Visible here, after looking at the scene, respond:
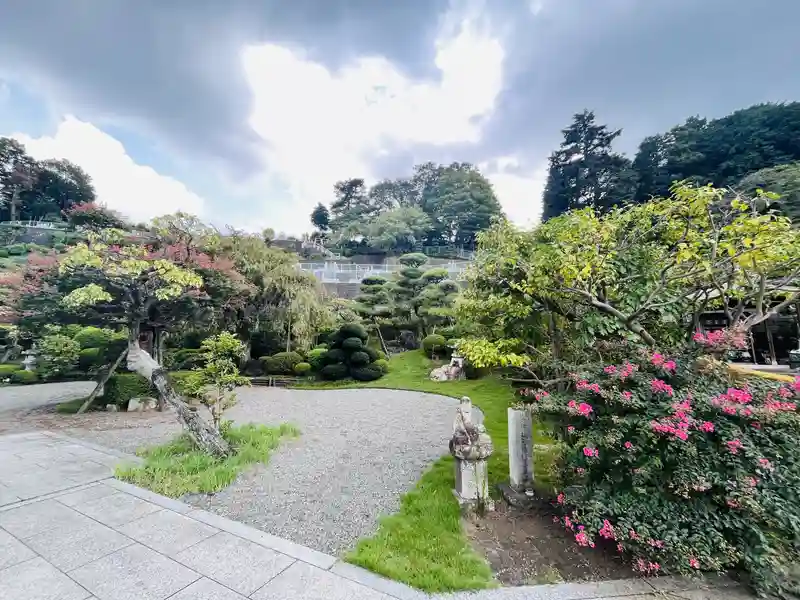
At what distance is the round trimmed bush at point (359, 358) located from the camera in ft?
33.8

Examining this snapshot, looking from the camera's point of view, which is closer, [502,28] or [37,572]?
[37,572]

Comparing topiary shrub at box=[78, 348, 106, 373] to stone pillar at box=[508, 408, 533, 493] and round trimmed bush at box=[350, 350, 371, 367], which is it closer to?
round trimmed bush at box=[350, 350, 371, 367]

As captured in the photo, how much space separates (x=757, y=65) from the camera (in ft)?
43.3

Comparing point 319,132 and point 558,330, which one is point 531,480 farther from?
point 319,132

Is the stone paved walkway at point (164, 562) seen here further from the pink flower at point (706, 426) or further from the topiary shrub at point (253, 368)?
the topiary shrub at point (253, 368)

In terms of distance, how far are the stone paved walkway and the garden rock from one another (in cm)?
411

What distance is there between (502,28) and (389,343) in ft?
37.6

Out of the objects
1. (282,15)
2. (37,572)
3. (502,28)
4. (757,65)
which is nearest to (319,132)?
(282,15)

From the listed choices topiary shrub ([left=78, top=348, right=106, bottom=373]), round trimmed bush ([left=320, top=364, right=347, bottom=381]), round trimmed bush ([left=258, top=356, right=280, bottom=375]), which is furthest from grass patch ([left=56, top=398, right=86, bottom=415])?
round trimmed bush ([left=320, top=364, right=347, bottom=381])

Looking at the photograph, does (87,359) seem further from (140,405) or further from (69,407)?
(140,405)

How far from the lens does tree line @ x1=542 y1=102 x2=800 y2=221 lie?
2031 centimetres

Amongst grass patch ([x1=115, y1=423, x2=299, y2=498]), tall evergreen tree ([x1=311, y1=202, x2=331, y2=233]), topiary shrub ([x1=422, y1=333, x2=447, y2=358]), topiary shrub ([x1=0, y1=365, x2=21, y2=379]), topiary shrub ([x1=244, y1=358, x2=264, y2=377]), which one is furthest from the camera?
tall evergreen tree ([x1=311, y1=202, x2=331, y2=233])

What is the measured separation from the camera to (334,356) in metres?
10.4

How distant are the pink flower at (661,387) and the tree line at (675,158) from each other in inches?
671
